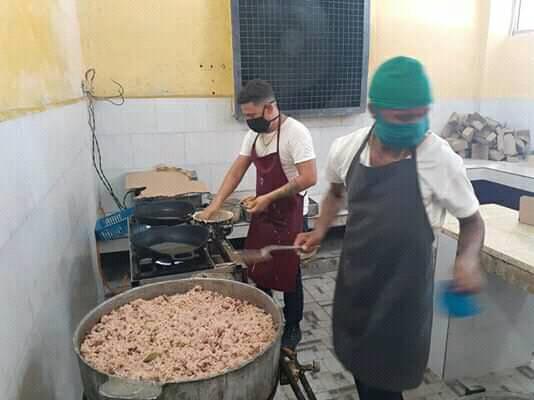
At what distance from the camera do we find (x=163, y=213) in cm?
201

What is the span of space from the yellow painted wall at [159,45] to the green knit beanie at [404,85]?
99.3 inches

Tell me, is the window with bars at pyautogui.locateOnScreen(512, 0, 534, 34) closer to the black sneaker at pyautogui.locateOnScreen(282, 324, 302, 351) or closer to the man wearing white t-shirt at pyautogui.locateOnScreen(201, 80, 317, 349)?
the man wearing white t-shirt at pyautogui.locateOnScreen(201, 80, 317, 349)

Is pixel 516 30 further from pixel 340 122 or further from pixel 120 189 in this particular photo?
pixel 120 189

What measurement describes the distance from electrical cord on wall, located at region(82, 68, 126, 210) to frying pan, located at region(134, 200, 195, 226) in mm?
1333

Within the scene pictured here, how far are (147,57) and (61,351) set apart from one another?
7.83ft

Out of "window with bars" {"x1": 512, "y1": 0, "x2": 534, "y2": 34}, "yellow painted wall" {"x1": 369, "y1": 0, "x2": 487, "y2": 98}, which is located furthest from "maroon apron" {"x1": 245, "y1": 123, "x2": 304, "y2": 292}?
"window with bars" {"x1": 512, "y1": 0, "x2": 534, "y2": 34}

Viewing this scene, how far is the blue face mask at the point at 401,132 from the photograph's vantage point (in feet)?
3.64

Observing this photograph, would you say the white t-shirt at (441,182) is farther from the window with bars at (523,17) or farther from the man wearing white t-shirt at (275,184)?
the window with bars at (523,17)

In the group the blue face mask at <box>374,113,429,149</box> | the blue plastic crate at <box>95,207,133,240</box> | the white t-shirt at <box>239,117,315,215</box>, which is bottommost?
the blue plastic crate at <box>95,207,133,240</box>

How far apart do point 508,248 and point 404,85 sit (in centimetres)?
99

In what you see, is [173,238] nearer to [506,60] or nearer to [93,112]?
[93,112]

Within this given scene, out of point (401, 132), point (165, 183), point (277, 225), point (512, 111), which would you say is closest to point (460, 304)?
point (401, 132)

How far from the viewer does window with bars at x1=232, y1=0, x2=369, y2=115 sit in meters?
3.22

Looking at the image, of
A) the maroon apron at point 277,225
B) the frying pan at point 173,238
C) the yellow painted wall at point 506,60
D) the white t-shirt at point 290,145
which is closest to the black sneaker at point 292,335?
the maroon apron at point 277,225
